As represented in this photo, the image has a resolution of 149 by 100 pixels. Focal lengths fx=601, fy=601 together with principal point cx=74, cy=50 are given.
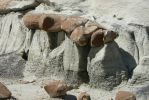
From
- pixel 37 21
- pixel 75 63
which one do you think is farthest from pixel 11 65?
pixel 75 63

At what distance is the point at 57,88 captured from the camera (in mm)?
5840

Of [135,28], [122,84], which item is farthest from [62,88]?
[135,28]

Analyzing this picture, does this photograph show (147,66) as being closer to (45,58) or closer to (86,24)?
(86,24)

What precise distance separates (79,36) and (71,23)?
0.29 m

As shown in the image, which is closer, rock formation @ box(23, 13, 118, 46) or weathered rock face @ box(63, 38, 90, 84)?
rock formation @ box(23, 13, 118, 46)

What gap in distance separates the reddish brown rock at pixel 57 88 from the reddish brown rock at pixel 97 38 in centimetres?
53

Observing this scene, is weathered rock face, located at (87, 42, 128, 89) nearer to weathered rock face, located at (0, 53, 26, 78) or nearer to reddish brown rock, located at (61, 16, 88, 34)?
reddish brown rock, located at (61, 16, 88, 34)

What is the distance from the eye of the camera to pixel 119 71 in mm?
6086

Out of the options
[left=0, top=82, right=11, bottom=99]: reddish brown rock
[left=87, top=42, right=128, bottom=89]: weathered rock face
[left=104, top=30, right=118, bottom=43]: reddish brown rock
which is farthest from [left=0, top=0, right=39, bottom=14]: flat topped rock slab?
[left=0, top=82, right=11, bottom=99]: reddish brown rock

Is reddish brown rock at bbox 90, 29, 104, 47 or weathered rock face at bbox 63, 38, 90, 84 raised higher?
reddish brown rock at bbox 90, 29, 104, 47

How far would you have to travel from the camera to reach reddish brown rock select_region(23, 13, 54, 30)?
6520 mm

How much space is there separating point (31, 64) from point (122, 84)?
1261 mm

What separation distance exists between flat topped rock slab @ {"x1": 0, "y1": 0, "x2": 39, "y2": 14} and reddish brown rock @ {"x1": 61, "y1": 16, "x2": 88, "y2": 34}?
3.53 ft

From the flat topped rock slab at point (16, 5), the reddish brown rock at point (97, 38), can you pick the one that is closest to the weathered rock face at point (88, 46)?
the reddish brown rock at point (97, 38)
